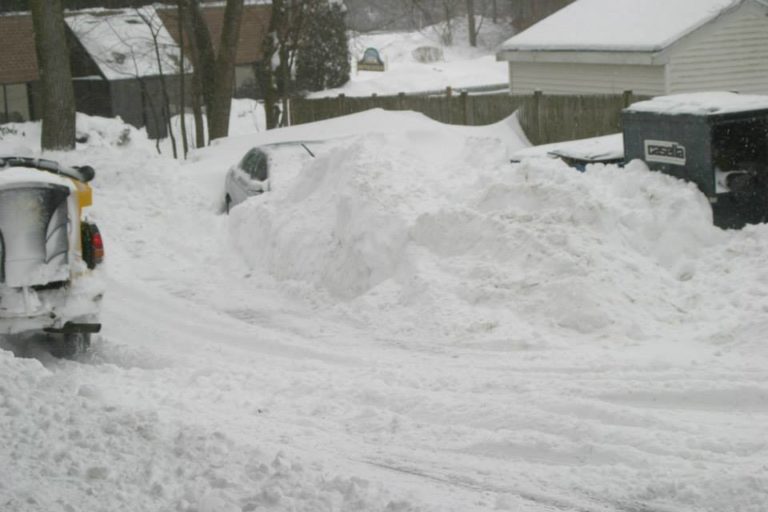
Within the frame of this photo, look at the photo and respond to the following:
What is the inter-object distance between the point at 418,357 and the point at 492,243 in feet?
6.57

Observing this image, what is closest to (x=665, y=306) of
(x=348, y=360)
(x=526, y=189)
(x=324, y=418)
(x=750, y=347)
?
(x=750, y=347)

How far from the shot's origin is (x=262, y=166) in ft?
58.1

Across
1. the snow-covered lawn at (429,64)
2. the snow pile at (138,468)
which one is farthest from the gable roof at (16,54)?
the snow pile at (138,468)

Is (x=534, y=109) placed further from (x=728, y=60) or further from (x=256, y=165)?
(x=256, y=165)

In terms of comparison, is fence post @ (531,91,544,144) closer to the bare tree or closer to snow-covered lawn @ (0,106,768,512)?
the bare tree

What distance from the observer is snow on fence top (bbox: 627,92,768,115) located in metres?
12.2

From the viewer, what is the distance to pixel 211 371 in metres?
9.73

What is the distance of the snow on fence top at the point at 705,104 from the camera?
40.2 ft

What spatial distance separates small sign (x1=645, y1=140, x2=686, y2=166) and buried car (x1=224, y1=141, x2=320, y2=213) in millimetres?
5867

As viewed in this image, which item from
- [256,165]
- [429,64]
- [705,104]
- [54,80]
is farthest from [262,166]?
[429,64]

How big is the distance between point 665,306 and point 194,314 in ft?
16.0

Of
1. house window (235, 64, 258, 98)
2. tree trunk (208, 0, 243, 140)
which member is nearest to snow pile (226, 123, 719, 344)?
tree trunk (208, 0, 243, 140)

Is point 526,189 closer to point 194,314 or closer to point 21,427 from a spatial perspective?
point 194,314

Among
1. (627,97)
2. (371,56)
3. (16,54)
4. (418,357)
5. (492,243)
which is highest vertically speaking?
(16,54)
